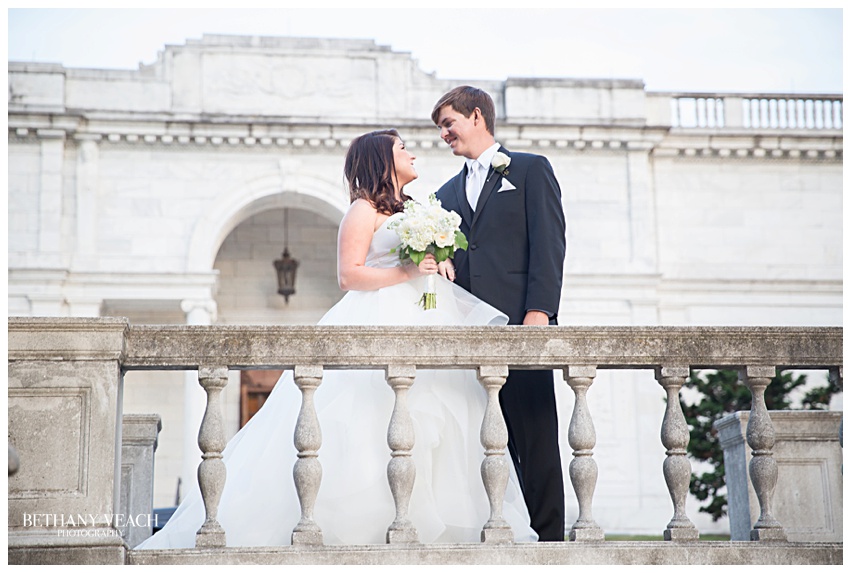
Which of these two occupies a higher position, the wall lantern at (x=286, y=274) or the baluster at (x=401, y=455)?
the wall lantern at (x=286, y=274)

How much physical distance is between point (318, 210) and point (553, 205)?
14520mm

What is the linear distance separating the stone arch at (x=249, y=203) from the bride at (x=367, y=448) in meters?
13.1

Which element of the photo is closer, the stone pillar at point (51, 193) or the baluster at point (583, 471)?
the baluster at point (583, 471)

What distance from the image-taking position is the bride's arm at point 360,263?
528 cm

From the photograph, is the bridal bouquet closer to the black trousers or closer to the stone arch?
the black trousers

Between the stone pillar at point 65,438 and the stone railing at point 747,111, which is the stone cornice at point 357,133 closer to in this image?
the stone railing at point 747,111

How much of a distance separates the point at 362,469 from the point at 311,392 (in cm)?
43

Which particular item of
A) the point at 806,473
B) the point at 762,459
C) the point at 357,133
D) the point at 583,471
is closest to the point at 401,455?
the point at 583,471

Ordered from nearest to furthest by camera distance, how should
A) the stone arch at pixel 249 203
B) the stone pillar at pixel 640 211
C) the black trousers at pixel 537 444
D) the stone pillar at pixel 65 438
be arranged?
the stone pillar at pixel 65 438 < the black trousers at pixel 537 444 < the stone arch at pixel 249 203 < the stone pillar at pixel 640 211

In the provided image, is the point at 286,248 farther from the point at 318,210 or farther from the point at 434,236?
the point at 434,236

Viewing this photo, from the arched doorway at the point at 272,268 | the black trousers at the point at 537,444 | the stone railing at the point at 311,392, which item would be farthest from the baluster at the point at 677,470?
the arched doorway at the point at 272,268

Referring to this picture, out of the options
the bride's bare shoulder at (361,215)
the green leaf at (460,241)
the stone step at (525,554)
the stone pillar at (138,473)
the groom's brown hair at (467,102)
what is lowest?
the stone step at (525,554)

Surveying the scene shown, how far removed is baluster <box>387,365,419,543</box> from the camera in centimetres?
442

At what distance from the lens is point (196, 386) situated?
59.1 feet
